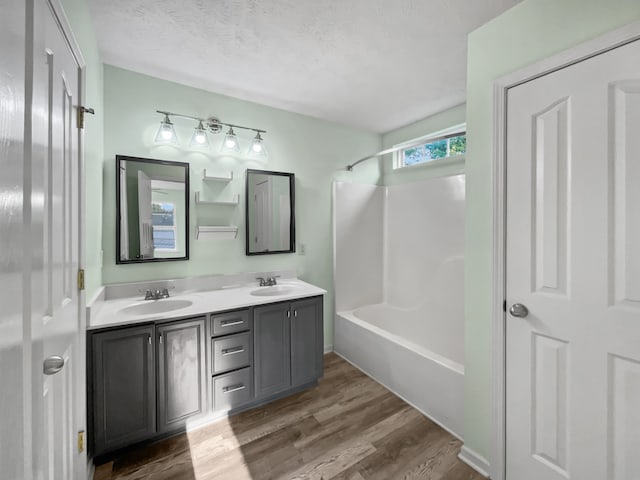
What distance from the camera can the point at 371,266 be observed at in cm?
326

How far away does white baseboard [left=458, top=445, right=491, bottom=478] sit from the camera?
152cm

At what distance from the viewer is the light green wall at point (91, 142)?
1378 millimetres

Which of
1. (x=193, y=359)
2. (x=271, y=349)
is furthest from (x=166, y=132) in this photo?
(x=271, y=349)

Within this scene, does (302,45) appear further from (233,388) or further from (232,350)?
(233,388)

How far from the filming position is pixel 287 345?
2.17 m

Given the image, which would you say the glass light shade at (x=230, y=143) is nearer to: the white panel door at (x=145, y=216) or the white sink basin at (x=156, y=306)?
the white panel door at (x=145, y=216)

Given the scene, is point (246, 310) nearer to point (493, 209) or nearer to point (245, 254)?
point (245, 254)

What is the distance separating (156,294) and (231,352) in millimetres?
736

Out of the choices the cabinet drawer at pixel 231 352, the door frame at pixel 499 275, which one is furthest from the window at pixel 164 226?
the door frame at pixel 499 275

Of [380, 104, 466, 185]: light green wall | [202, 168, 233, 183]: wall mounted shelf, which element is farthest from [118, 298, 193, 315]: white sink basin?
[380, 104, 466, 185]: light green wall

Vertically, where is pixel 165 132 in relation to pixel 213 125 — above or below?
below

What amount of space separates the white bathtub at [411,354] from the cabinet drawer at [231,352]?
1.13 m

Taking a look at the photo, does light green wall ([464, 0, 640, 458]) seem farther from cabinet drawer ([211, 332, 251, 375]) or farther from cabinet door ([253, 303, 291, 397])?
cabinet drawer ([211, 332, 251, 375])

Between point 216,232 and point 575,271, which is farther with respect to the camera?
point 216,232
